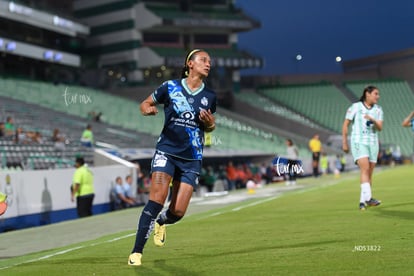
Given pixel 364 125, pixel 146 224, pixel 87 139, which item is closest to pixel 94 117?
pixel 87 139

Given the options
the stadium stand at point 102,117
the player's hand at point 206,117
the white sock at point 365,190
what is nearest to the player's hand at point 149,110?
the player's hand at point 206,117

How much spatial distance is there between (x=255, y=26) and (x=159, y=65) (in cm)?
1092

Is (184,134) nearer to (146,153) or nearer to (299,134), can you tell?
(146,153)

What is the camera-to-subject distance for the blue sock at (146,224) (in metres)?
8.42

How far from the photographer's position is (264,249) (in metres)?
9.67

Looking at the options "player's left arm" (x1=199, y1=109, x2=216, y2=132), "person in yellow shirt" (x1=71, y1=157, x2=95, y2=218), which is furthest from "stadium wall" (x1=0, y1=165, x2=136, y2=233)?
"player's left arm" (x1=199, y1=109, x2=216, y2=132)

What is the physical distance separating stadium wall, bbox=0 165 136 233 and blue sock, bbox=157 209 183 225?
1136 cm

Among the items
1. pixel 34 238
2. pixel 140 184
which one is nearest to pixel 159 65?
pixel 140 184

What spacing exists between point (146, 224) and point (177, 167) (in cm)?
72

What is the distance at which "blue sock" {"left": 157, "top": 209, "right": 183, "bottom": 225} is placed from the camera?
8.81m

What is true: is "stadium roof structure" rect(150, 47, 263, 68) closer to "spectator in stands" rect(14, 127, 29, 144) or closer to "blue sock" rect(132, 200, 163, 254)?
"spectator in stands" rect(14, 127, 29, 144)

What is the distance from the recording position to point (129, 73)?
76.8m

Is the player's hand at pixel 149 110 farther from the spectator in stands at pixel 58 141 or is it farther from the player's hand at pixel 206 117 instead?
the spectator in stands at pixel 58 141

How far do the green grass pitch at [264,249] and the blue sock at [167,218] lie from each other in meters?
0.45
